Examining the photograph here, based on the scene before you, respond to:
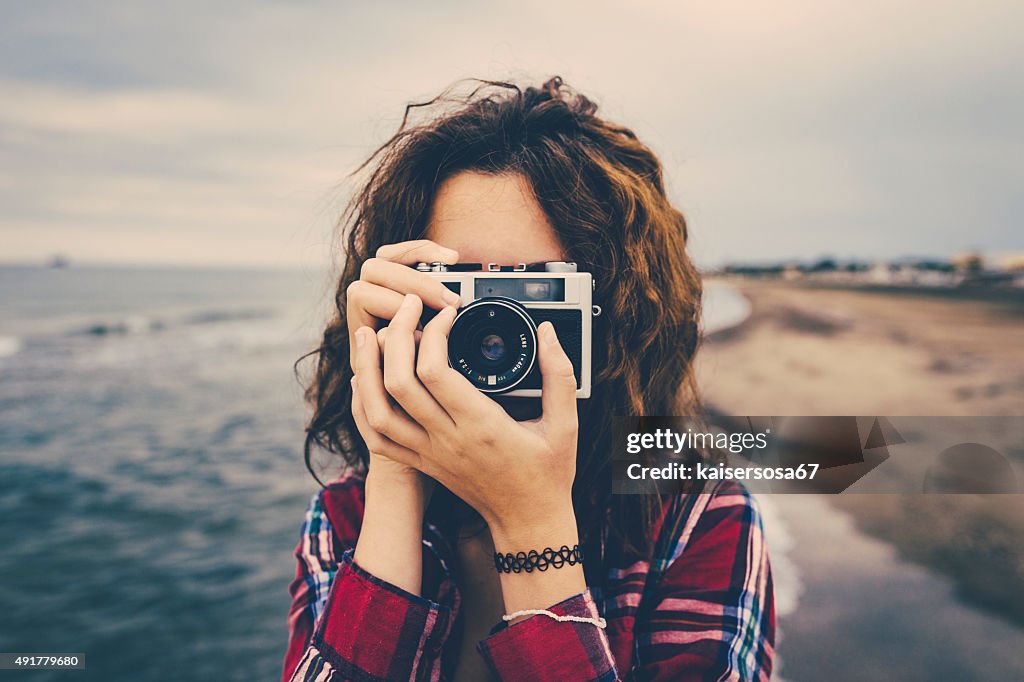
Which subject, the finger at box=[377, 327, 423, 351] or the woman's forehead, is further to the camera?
the woman's forehead

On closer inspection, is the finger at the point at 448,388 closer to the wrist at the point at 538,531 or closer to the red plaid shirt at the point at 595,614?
the wrist at the point at 538,531

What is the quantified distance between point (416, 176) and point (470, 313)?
428 mm

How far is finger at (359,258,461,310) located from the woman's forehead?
14 centimetres

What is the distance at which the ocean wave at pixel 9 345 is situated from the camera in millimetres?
15406

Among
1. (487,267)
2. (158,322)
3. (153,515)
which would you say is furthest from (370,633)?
(158,322)

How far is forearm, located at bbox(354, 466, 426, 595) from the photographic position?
99 centimetres

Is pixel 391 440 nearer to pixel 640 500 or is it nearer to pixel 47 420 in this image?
pixel 640 500

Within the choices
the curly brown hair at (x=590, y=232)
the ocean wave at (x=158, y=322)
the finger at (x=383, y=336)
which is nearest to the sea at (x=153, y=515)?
the curly brown hair at (x=590, y=232)

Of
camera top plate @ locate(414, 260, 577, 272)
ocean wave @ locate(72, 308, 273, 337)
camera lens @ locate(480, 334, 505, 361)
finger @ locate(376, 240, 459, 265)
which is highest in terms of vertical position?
finger @ locate(376, 240, 459, 265)

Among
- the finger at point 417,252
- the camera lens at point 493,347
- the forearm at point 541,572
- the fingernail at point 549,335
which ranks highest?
the finger at point 417,252

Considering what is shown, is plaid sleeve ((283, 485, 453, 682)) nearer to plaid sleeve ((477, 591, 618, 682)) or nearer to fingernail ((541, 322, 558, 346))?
plaid sleeve ((477, 591, 618, 682))

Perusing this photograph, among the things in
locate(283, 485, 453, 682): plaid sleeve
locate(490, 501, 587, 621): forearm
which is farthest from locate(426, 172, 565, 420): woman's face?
locate(283, 485, 453, 682): plaid sleeve

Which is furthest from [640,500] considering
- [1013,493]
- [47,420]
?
[47,420]

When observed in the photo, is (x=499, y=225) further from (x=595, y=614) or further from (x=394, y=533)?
(x=595, y=614)
